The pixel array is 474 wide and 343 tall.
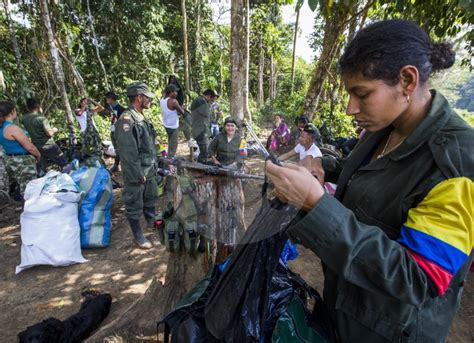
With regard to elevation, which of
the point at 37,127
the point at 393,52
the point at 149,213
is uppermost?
the point at 393,52

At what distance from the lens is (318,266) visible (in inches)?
127

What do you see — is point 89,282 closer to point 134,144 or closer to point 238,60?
point 134,144

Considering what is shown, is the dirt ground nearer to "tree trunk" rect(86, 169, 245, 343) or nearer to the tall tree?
"tree trunk" rect(86, 169, 245, 343)

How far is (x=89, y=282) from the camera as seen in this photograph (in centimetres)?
296

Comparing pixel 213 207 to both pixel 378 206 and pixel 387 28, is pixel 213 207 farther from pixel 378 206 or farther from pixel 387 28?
pixel 387 28

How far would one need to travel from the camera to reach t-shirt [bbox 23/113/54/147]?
15.6 ft

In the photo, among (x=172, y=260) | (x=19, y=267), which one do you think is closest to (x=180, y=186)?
(x=172, y=260)

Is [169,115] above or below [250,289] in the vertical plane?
above

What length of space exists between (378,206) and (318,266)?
8.56ft

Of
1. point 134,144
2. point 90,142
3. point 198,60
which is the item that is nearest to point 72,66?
point 90,142

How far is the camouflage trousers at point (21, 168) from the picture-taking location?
4.28m

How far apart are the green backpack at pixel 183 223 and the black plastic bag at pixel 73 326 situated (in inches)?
39.2

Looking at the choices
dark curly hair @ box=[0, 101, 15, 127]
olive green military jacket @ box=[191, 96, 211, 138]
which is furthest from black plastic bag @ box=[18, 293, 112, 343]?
olive green military jacket @ box=[191, 96, 211, 138]

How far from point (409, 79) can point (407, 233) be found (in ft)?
1.44
